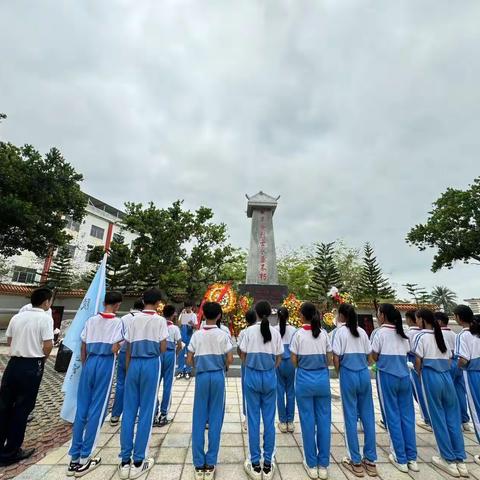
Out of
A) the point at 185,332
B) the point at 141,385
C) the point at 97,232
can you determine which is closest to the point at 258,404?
the point at 141,385

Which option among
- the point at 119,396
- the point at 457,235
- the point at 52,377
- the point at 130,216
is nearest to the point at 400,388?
the point at 119,396

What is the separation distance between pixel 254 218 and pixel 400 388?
823 centimetres

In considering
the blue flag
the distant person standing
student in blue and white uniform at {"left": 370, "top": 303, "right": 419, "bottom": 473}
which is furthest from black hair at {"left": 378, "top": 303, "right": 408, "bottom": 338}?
the distant person standing

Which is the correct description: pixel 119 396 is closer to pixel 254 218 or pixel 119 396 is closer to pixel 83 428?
pixel 83 428

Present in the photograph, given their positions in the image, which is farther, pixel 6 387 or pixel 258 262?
pixel 258 262

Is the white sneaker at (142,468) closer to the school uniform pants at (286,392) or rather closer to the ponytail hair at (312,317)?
the school uniform pants at (286,392)

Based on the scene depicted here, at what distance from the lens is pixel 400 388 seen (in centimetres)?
278

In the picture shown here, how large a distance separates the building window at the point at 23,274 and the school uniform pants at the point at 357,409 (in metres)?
24.0

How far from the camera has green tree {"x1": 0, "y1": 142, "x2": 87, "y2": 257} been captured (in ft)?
32.8

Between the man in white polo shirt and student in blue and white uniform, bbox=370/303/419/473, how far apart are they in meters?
3.45

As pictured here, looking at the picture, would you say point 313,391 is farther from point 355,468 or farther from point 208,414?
point 208,414

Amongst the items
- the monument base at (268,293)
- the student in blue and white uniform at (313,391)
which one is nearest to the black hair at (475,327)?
the student in blue and white uniform at (313,391)

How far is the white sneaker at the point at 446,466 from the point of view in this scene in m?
2.58

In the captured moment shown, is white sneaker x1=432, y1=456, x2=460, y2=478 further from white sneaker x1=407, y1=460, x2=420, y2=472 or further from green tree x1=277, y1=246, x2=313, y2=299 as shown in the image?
green tree x1=277, y1=246, x2=313, y2=299
